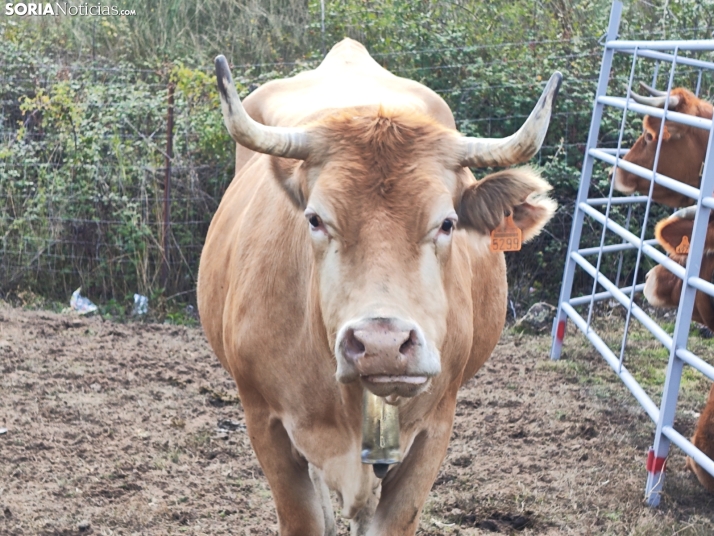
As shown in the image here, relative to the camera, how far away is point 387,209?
2.50m

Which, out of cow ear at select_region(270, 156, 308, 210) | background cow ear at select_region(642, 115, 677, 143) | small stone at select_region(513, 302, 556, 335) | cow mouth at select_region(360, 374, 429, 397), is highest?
cow ear at select_region(270, 156, 308, 210)

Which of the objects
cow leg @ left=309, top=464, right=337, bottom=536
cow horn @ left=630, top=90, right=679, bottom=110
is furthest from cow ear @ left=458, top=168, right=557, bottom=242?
cow horn @ left=630, top=90, right=679, bottom=110

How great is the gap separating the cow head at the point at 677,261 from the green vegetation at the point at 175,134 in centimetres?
250

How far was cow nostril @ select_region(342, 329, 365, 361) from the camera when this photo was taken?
2.29m

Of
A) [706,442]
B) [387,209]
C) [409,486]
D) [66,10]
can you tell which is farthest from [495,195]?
[66,10]

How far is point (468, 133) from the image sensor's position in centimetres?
768

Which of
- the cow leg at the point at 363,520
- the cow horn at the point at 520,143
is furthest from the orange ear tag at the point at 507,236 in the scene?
the cow leg at the point at 363,520

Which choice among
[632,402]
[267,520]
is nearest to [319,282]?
[267,520]

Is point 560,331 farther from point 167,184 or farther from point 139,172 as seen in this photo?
point 139,172

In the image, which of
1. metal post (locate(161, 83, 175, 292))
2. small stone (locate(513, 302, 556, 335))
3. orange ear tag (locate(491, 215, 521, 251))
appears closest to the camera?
orange ear tag (locate(491, 215, 521, 251))

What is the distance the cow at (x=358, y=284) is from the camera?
7.98ft

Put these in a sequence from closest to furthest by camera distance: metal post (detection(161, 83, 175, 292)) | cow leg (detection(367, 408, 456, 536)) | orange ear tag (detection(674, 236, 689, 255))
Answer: cow leg (detection(367, 408, 456, 536)), orange ear tag (detection(674, 236, 689, 255)), metal post (detection(161, 83, 175, 292))

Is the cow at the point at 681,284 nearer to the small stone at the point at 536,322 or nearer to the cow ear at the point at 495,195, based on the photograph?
the small stone at the point at 536,322

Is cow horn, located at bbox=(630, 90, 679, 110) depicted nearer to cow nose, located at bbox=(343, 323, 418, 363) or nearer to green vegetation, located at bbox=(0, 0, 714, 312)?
green vegetation, located at bbox=(0, 0, 714, 312)
